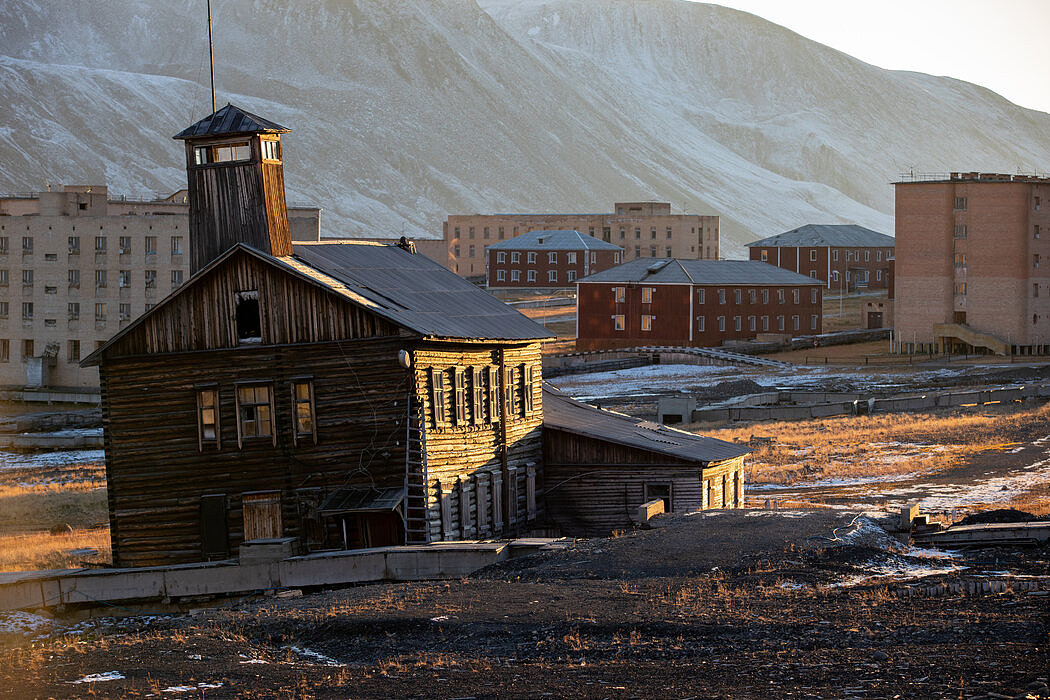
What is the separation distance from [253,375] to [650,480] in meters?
11.5

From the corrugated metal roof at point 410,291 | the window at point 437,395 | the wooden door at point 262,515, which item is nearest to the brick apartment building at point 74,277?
the corrugated metal roof at point 410,291

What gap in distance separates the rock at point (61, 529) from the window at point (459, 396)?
16.7 m

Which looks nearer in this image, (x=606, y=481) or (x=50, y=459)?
(x=606, y=481)

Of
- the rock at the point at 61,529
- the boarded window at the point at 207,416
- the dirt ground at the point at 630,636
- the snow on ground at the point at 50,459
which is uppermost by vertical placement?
the boarded window at the point at 207,416

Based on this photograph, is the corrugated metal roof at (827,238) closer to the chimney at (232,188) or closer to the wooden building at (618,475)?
the wooden building at (618,475)

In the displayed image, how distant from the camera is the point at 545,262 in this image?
17375 cm

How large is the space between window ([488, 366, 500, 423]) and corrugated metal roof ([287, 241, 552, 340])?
1038 millimetres

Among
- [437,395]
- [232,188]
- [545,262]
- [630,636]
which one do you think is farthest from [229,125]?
[545,262]

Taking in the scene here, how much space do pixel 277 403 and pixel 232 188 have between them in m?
6.42

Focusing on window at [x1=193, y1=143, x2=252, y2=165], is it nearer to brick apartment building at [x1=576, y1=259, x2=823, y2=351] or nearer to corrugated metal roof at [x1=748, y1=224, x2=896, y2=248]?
brick apartment building at [x1=576, y1=259, x2=823, y2=351]

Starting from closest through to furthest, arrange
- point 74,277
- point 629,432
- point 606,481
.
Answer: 1. point 606,481
2. point 629,432
3. point 74,277

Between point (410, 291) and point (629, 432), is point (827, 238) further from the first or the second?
point (410, 291)

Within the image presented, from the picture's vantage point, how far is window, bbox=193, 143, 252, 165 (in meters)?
37.5

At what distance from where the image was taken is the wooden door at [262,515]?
115ft
